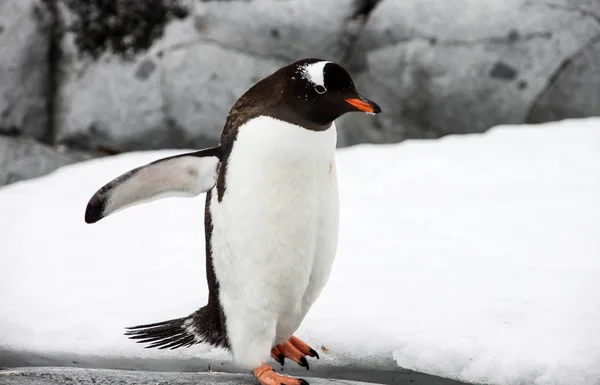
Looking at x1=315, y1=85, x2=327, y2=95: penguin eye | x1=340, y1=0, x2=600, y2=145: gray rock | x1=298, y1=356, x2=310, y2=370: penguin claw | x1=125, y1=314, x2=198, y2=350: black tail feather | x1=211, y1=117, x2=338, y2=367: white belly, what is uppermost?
x1=340, y1=0, x2=600, y2=145: gray rock

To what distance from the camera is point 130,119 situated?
452cm

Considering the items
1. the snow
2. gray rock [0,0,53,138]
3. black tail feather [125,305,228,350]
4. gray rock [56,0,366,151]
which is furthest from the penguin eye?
gray rock [0,0,53,138]

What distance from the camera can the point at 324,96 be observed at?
1.72 meters

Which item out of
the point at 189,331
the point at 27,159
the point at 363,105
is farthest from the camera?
the point at 27,159

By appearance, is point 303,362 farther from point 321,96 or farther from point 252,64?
point 252,64

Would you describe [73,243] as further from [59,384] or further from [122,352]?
[59,384]

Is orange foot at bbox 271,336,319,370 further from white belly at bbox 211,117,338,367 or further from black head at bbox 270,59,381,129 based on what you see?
black head at bbox 270,59,381,129

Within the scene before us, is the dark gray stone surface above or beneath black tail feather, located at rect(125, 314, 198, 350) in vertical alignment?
beneath

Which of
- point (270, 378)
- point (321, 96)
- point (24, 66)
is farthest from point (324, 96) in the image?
point (24, 66)

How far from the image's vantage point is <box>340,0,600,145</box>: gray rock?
4227mm

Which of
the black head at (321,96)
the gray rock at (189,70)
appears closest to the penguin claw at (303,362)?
the black head at (321,96)

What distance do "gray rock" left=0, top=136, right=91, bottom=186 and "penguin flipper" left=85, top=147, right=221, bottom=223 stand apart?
8.25 feet

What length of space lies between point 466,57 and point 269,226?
280 cm

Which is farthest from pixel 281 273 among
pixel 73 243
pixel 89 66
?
pixel 89 66
